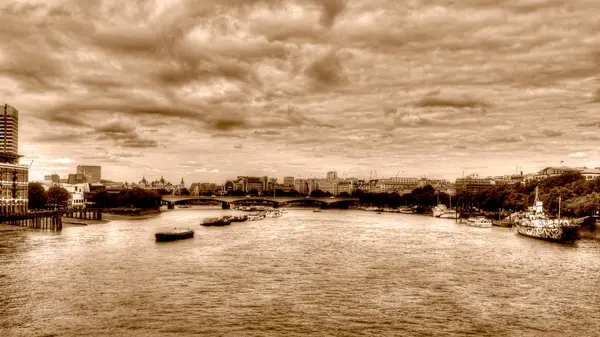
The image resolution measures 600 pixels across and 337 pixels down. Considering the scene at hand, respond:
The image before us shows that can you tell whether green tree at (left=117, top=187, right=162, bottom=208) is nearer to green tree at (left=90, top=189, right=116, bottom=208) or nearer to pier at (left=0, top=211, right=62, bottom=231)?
green tree at (left=90, top=189, right=116, bottom=208)

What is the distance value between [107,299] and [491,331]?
72.5 ft

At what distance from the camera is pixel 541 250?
5806cm

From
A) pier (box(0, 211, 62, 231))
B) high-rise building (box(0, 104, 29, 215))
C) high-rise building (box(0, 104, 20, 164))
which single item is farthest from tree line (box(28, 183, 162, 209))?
pier (box(0, 211, 62, 231))

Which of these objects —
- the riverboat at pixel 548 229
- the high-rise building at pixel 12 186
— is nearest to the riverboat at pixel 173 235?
the riverboat at pixel 548 229

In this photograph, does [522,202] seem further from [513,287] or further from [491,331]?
A: [491,331]

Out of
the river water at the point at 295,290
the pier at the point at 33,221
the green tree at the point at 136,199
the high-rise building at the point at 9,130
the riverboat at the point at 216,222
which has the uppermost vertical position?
the high-rise building at the point at 9,130

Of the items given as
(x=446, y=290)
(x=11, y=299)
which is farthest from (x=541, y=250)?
(x=11, y=299)

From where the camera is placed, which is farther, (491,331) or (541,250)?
(541,250)

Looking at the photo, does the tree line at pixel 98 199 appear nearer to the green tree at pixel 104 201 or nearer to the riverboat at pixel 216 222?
the green tree at pixel 104 201

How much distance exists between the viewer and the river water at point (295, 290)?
27078mm

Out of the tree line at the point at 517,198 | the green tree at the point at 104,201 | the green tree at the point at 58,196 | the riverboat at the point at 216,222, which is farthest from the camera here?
the green tree at the point at 104,201

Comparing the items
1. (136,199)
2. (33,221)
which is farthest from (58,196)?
(33,221)

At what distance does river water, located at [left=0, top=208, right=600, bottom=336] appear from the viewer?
2708 cm

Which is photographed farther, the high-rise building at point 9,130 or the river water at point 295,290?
the high-rise building at point 9,130
